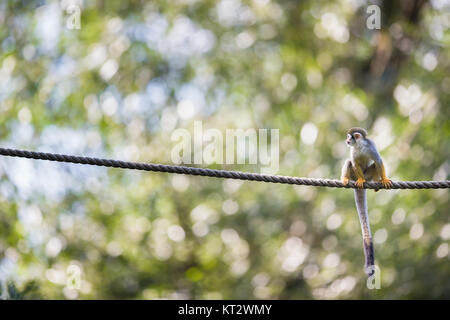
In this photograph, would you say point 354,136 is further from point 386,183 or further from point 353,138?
point 386,183

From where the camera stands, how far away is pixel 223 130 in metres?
7.97

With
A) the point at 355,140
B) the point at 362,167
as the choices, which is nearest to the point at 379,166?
the point at 362,167

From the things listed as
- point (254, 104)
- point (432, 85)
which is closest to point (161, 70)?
point (254, 104)

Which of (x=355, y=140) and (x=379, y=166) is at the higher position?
(x=355, y=140)

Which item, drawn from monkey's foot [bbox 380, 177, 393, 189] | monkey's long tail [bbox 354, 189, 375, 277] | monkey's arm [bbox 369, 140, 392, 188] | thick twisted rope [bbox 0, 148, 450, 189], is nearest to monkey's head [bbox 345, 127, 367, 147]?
monkey's arm [bbox 369, 140, 392, 188]

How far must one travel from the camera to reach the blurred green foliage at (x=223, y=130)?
22.4 feet

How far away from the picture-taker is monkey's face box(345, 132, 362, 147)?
4.49 meters

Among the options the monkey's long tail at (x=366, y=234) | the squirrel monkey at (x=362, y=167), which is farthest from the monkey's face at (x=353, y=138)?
the monkey's long tail at (x=366, y=234)

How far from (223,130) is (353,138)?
3590 millimetres

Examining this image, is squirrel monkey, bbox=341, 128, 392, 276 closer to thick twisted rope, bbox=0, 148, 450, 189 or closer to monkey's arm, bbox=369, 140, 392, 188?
monkey's arm, bbox=369, 140, 392, 188

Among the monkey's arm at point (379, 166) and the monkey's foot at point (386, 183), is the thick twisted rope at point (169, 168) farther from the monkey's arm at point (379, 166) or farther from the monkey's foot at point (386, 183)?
the monkey's arm at point (379, 166)

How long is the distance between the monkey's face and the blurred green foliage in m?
2.15

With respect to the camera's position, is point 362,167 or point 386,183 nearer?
point 386,183
